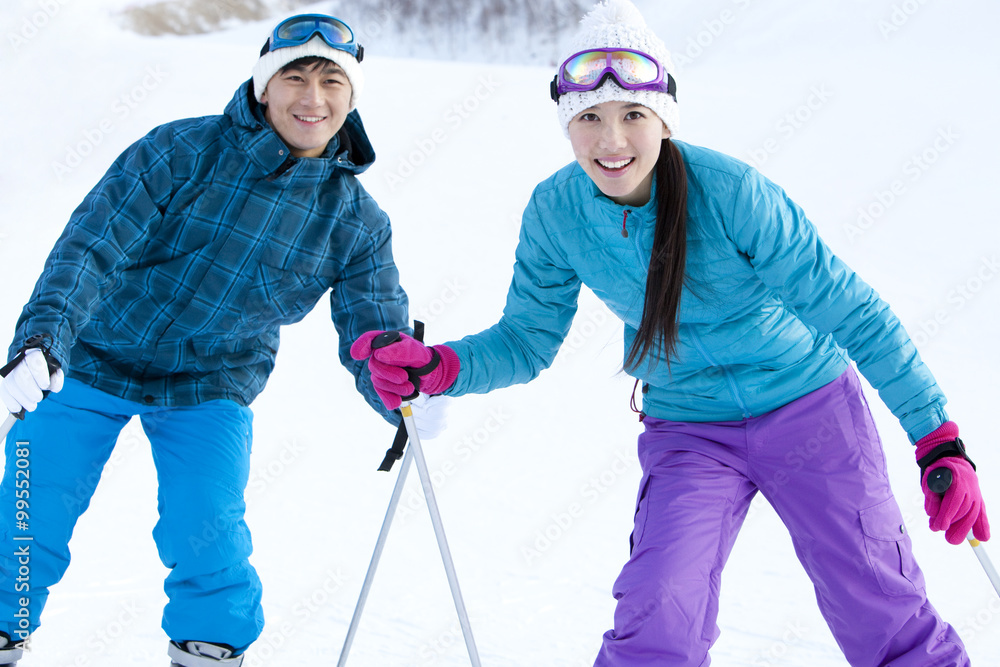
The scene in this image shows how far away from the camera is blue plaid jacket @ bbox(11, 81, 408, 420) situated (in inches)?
85.4

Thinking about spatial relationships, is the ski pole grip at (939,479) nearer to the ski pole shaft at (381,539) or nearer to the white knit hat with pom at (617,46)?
the white knit hat with pom at (617,46)

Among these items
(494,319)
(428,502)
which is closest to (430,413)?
(428,502)

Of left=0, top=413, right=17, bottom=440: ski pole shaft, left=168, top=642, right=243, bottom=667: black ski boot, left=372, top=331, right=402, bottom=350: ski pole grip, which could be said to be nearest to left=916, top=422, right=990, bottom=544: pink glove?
left=372, top=331, right=402, bottom=350: ski pole grip

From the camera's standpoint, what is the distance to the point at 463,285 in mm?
6480

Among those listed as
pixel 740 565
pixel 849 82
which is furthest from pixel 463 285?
pixel 849 82

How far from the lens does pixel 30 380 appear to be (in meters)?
1.89

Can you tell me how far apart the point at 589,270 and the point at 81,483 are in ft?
4.18

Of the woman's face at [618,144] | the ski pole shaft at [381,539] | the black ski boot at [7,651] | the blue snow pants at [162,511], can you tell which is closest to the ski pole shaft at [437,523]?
the ski pole shaft at [381,539]

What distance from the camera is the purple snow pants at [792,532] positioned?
1.72 m

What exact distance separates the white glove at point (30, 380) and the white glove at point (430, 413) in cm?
78

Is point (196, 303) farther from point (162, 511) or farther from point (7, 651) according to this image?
point (7, 651)

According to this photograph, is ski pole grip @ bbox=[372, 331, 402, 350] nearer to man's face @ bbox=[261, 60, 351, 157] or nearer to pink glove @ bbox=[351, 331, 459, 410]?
pink glove @ bbox=[351, 331, 459, 410]

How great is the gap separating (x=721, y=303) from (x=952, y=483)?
567 millimetres

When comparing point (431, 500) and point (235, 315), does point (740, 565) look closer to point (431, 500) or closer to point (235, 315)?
point (431, 500)
